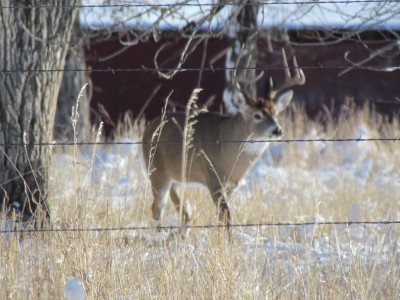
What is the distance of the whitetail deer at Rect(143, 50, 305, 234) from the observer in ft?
28.4

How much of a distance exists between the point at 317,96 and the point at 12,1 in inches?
576

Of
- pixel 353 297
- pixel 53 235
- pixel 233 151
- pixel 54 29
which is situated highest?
pixel 54 29

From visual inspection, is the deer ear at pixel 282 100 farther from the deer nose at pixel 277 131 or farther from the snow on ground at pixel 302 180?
the snow on ground at pixel 302 180

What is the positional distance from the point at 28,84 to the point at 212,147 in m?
2.83

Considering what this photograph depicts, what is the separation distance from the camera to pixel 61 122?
562 inches

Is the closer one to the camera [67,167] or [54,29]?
[54,29]

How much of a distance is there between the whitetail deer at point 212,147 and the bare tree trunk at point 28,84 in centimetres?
207

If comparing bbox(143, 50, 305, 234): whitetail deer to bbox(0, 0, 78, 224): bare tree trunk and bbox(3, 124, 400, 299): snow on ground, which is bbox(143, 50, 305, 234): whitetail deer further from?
bbox(0, 0, 78, 224): bare tree trunk

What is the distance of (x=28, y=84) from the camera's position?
640cm

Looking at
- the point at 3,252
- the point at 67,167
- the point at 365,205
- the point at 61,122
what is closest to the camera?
Result: the point at 3,252

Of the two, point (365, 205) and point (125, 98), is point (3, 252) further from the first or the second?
point (125, 98)

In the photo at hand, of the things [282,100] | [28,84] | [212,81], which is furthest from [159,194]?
[212,81]

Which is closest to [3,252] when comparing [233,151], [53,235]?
[53,235]

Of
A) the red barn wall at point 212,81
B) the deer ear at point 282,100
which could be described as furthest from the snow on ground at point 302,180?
the red barn wall at point 212,81
